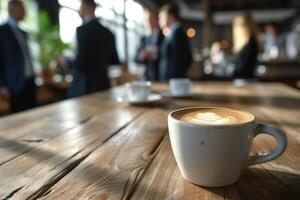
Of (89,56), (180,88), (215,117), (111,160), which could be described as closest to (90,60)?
(89,56)

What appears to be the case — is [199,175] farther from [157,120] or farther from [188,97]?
[188,97]

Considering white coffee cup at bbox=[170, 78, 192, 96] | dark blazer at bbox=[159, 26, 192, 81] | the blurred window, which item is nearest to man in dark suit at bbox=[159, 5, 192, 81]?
dark blazer at bbox=[159, 26, 192, 81]

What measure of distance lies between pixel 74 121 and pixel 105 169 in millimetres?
527

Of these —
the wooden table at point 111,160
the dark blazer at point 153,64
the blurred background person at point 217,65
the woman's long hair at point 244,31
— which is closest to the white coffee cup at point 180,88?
the wooden table at point 111,160

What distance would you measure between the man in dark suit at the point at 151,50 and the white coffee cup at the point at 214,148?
3.15m

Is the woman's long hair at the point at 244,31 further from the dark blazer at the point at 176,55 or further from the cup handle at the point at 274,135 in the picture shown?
the cup handle at the point at 274,135

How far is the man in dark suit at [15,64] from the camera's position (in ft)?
10.4

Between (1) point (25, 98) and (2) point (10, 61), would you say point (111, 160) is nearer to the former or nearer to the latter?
(2) point (10, 61)

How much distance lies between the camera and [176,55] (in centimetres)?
364

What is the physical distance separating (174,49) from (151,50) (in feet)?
0.90

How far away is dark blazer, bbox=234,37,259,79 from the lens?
341cm

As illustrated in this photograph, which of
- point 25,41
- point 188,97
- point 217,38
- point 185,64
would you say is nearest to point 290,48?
point 185,64

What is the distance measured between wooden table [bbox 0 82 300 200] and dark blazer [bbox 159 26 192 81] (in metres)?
2.33

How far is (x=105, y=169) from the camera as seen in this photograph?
2.20ft
